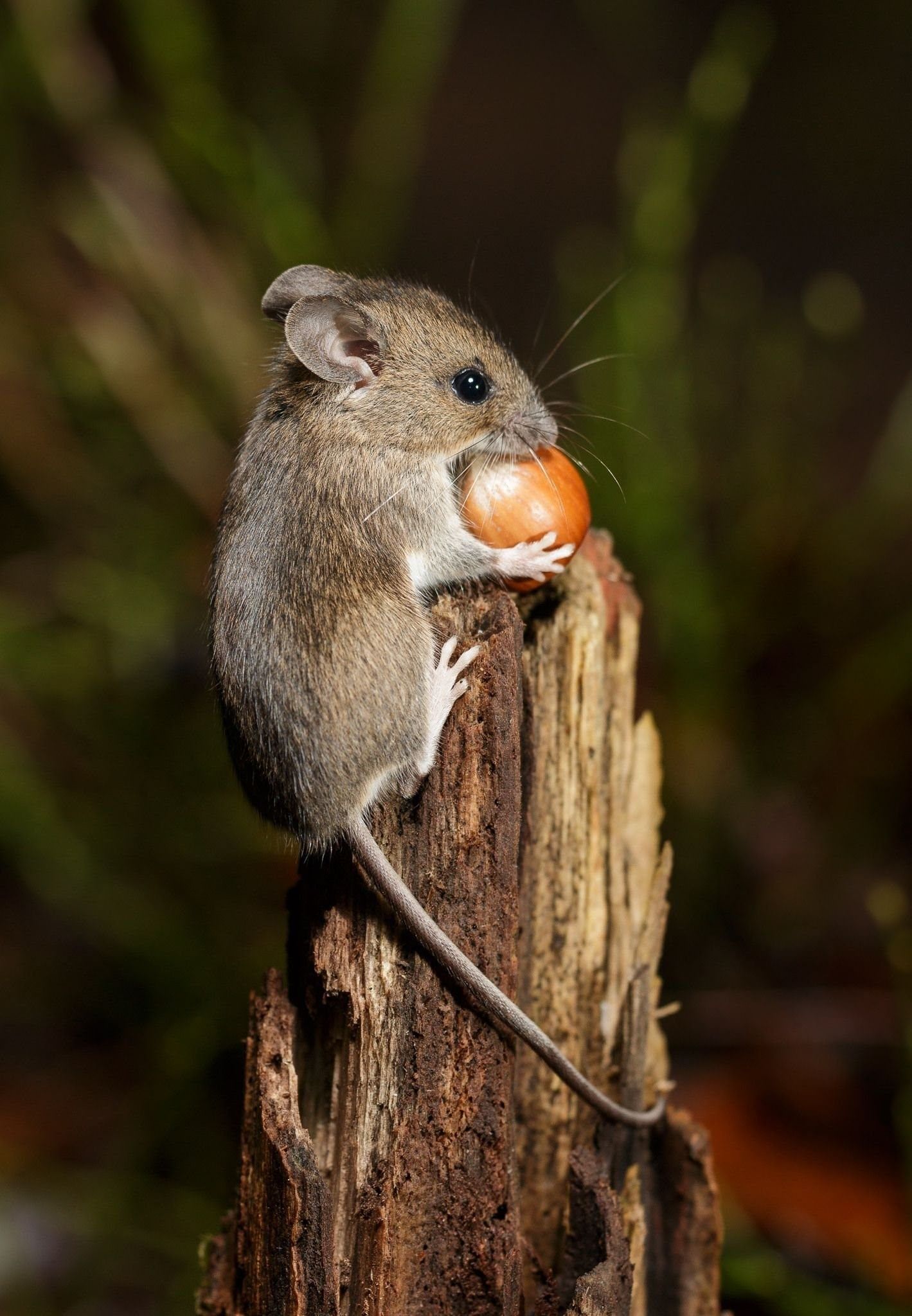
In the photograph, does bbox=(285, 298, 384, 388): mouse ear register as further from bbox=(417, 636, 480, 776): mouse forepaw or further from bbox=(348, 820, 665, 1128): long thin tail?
bbox=(348, 820, 665, 1128): long thin tail

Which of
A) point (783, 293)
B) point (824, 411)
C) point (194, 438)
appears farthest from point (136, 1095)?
point (783, 293)

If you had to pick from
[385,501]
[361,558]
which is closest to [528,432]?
[385,501]

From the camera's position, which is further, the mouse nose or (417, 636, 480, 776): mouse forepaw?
the mouse nose

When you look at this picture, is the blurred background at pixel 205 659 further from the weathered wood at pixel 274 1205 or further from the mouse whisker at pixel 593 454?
the weathered wood at pixel 274 1205

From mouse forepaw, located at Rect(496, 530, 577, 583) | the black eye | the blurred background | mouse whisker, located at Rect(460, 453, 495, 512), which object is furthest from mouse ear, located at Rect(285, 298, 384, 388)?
the blurred background

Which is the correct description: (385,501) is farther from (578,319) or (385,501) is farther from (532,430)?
(578,319)

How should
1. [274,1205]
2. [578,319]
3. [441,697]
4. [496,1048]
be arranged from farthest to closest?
1. [578,319]
2. [441,697]
3. [496,1048]
4. [274,1205]

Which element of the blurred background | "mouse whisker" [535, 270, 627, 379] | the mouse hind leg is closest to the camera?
the mouse hind leg
